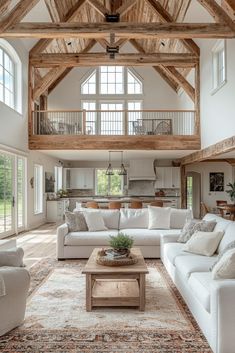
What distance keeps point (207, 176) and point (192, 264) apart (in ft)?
37.9

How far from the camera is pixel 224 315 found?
242 centimetres

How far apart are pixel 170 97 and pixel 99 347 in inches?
482

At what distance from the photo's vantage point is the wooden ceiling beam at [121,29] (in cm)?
648

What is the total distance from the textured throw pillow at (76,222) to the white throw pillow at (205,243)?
7.39 ft

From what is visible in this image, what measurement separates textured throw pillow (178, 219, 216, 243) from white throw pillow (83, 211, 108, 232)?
169cm

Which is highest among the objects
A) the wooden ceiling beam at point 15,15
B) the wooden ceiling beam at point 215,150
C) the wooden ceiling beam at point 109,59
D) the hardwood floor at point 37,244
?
the wooden ceiling beam at point 109,59

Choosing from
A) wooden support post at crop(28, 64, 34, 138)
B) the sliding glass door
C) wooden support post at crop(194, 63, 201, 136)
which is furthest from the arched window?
wooden support post at crop(194, 63, 201, 136)

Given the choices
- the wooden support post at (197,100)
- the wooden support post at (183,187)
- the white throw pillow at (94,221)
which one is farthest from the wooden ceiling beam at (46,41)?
the wooden support post at (183,187)

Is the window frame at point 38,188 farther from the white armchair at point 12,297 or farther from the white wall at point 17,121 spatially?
the white armchair at point 12,297

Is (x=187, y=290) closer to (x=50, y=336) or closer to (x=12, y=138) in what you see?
(x=50, y=336)

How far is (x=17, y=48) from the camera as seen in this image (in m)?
8.97

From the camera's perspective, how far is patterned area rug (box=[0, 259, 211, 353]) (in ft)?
8.79

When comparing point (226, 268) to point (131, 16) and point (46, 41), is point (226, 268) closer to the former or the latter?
point (46, 41)

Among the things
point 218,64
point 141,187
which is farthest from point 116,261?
point 141,187
